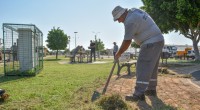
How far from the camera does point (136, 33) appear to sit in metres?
5.96

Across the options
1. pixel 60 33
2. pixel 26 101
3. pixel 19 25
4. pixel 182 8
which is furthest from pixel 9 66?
pixel 60 33

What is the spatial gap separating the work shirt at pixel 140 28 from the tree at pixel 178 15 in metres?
19.9

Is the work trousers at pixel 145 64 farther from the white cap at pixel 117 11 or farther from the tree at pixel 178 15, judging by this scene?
the tree at pixel 178 15

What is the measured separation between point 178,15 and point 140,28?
2023 cm

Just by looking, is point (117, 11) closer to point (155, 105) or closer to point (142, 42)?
point (142, 42)

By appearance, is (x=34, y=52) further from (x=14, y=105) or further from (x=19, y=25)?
(x=14, y=105)

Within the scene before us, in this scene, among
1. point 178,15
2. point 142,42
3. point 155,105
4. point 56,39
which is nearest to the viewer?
point 155,105

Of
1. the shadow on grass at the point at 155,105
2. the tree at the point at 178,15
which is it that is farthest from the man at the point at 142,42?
the tree at the point at 178,15

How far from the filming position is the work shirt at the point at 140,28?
5.77m

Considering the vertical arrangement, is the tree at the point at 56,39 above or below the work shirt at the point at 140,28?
above

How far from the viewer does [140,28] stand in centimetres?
589

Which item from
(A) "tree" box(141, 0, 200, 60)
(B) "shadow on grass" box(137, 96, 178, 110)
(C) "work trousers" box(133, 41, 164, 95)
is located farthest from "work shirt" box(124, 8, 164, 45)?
(A) "tree" box(141, 0, 200, 60)

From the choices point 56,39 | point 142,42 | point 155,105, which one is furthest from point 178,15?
point 56,39

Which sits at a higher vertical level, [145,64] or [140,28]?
[140,28]
